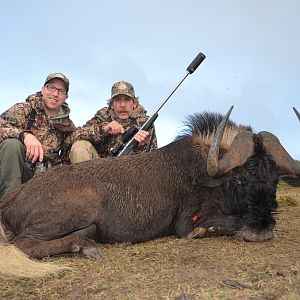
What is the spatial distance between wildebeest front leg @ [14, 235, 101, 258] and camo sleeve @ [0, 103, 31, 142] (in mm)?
2668

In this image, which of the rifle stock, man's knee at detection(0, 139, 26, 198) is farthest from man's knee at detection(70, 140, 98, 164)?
man's knee at detection(0, 139, 26, 198)

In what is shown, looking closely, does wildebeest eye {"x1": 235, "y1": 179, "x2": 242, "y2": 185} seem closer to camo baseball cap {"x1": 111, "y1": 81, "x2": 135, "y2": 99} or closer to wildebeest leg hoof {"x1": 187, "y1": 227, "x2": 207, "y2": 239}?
wildebeest leg hoof {"x1": 187, "y1": 227, "x2": 207, "y2": 239}

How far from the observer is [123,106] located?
887 cm

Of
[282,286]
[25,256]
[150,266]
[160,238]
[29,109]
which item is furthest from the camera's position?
[29,109]

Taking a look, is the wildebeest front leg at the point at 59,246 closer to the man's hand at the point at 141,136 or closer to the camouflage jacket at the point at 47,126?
the man's hand at the point at 141,136

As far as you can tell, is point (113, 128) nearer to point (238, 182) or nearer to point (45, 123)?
point (45, 123)

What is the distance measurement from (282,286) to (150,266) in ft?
4.50

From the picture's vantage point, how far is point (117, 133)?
8.40 m

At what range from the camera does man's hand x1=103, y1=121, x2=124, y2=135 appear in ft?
26.9

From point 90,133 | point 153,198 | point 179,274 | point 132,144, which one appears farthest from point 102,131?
point 179,274

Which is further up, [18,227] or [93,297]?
[93,297]

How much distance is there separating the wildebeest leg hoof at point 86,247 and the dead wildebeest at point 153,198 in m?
0.01

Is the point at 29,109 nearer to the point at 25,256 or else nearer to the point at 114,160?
the point at 114,160

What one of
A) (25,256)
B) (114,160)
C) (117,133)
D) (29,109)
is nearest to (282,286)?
(25,256)
